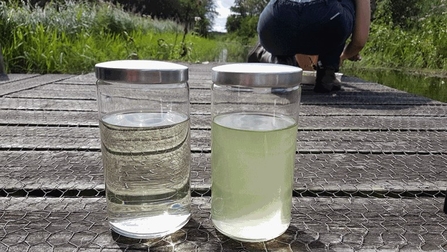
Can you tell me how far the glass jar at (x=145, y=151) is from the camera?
514mm

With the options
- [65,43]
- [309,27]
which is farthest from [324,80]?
[65,43]

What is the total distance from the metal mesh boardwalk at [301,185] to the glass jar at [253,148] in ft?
0.13

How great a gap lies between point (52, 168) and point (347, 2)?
5.16 feet

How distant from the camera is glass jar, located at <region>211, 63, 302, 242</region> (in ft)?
1.64

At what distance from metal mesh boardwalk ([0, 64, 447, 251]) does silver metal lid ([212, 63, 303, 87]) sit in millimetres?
244

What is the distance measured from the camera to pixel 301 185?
773 millimetres

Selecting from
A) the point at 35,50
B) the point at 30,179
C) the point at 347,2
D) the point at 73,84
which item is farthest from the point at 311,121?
the point at 35,50

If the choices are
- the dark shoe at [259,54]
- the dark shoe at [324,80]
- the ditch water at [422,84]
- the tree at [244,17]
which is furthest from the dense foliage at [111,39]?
the tree at [244,17]

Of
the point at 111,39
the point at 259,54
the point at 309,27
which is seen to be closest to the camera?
the point at 309,27

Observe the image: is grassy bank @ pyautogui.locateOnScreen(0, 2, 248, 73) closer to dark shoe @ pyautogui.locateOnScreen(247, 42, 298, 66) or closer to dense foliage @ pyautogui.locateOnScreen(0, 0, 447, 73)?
dense foliage @ pyautogui.locateOnScreen(0, 0, 447, 73)

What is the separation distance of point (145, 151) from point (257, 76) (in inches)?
7.6

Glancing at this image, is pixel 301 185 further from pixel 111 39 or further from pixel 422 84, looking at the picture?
pixel 111 39

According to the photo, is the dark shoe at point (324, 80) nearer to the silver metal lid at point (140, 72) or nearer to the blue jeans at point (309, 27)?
the blue jeans at point (309, 27)

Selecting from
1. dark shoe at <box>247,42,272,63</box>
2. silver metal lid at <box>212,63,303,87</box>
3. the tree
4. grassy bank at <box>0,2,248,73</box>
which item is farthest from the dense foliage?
the tree
